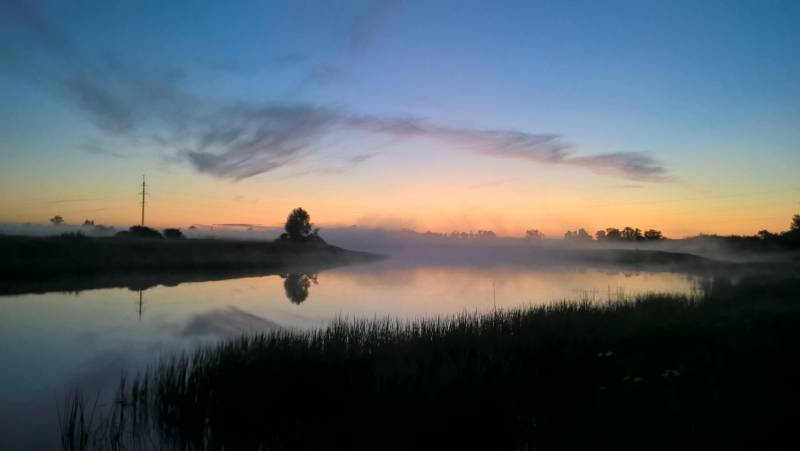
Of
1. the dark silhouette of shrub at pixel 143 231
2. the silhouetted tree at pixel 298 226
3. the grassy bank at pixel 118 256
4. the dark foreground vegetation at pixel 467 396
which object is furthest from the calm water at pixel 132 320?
the silhouetted tree at pixel 298 226

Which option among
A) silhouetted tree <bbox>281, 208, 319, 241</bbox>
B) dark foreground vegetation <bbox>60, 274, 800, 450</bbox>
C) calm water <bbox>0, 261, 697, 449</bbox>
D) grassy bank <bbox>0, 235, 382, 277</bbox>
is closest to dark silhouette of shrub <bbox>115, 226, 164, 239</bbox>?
grassy bank <bbox>0, 235, 382, 277</bbox>

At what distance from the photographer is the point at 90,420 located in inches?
261

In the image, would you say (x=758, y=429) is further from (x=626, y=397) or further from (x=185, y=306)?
(x=185, y=306)

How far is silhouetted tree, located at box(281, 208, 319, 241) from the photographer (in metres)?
78.8

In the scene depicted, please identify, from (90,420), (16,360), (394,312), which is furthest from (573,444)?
(394,312)

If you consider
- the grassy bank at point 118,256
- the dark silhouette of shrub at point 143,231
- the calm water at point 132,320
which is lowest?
the calm water at point 132,320

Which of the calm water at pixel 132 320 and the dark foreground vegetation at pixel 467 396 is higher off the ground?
the dark foreground vegetation at pixel 467 396

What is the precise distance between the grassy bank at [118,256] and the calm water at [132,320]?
9388 millimetres

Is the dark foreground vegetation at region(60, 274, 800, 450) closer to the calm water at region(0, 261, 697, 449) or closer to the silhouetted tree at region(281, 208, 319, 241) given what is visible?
the calm water at region(0, 261, 697, 449)

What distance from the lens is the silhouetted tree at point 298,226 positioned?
7881 centimetres

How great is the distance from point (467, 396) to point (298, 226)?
75097 millimetres

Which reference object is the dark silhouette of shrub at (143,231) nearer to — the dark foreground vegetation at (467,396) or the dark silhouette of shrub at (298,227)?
the dark silhouette of shrub at (298,227)

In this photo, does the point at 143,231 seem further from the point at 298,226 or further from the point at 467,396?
the point at 467,396

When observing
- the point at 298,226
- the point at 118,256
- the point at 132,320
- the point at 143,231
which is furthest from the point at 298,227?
the point at 132,320
